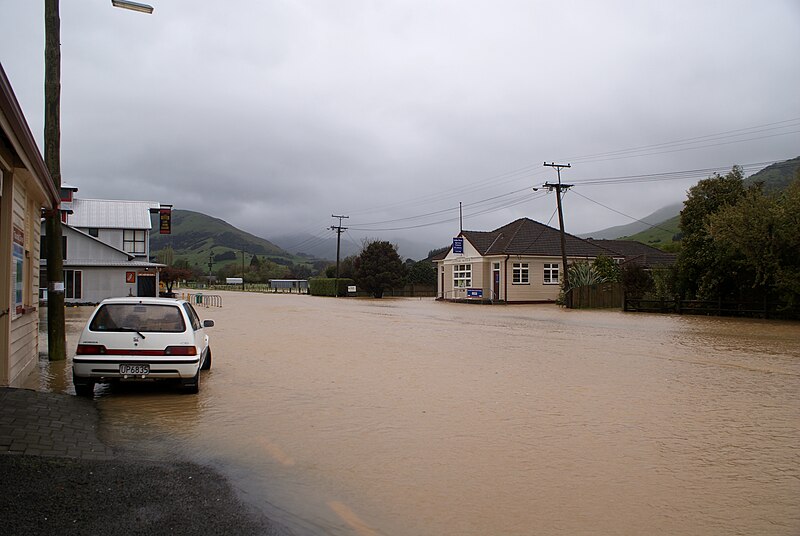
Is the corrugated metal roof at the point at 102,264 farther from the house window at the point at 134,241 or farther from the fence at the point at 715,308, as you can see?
the fence at the point at 715,308

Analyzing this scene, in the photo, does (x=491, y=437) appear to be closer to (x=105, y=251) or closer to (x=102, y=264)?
(x=102, y=264)

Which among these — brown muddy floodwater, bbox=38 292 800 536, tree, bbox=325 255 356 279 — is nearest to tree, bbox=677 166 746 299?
brown muddy floodwater, bbox=38 292 800 536

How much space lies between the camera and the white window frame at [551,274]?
167 feet

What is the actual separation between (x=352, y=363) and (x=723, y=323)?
2030 centimetres

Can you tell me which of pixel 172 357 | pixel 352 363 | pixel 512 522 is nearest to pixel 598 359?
pixel 352 363

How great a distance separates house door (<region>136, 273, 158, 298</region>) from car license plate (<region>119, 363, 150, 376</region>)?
1678 inches

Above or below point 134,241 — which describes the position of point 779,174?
above

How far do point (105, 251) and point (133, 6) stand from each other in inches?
1561

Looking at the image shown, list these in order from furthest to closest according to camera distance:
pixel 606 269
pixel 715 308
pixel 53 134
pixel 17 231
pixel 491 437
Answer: pixel 606 269
pixel 715 308
pixel 53 134
pixel 17 231
pixel 491 437

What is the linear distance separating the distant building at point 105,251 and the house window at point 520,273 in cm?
2634

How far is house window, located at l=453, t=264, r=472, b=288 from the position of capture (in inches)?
2128

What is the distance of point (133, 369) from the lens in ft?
32.1

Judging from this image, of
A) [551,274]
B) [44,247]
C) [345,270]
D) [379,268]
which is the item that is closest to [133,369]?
[44,247]

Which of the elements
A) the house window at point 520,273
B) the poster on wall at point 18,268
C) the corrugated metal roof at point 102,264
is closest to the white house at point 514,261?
the house window at point 520,273
